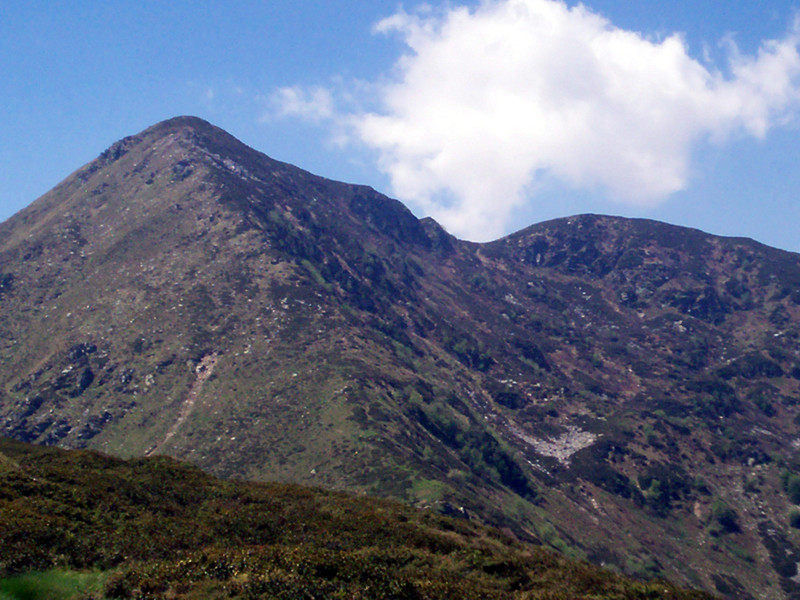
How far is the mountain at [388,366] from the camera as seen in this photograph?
7325cm

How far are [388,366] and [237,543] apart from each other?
3001 inches

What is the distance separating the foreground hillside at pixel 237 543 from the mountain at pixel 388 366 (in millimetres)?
29816

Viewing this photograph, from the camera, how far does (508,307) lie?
162m

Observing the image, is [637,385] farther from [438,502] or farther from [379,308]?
[438,502]

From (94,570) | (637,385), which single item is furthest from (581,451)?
(94,570)

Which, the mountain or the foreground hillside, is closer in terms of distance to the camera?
the foreground hillside

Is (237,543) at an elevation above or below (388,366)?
below

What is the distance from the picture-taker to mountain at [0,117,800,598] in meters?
73.2

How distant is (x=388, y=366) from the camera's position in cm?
9756

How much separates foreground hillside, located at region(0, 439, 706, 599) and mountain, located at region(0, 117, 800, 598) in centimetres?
2982

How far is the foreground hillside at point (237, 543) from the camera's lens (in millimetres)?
15984

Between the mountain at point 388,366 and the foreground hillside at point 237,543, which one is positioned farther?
the mountain at point 388,366

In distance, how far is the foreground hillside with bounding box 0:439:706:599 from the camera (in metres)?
16.0

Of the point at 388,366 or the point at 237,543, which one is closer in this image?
the point at 237,543
